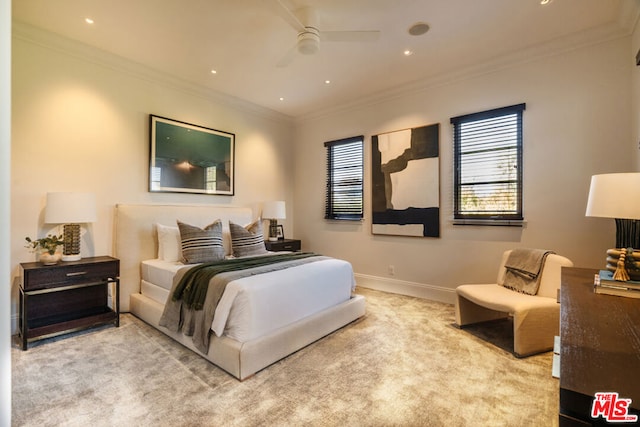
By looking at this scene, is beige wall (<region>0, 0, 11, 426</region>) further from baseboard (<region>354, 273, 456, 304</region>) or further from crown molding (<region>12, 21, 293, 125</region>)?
baseboard (<region>354, 273, 456, 304</region>)

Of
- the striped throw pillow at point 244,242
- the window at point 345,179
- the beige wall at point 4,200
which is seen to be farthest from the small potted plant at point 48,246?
the window at point 345,179

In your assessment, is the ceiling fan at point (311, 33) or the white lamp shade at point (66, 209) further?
the white lamp shade at point (66, 209)

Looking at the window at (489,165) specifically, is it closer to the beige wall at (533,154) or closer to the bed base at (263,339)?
the beige wall at (533,154)

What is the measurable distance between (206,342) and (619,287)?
8.73 ft

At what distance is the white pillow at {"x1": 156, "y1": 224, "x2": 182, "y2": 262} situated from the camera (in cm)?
347

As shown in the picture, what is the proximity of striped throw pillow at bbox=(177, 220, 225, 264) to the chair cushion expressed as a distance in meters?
2.70

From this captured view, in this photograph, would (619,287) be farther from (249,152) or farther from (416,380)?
(249,152)

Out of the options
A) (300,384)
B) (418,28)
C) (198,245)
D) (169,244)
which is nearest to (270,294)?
(300,384)

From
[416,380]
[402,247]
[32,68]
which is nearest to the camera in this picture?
[416,380]

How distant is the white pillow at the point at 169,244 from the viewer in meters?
3.47

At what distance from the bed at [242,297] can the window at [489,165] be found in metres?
1.83

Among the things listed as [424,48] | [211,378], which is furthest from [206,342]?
[424,48]

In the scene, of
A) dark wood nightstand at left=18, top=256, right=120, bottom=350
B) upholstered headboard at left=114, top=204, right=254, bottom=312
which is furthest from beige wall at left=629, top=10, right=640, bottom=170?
dark wood nightstand at left=18, top=256, right=120, bottom=350

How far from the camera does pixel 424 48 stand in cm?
324
